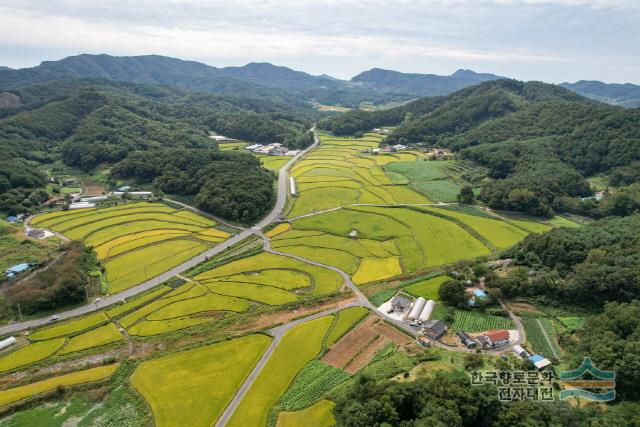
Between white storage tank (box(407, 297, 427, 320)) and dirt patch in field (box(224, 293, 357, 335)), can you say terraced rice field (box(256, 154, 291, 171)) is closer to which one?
dirt patch in field (box(224, 293, 357, 335))

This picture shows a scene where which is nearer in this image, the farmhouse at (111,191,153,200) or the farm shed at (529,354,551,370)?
the farm shed at (529,354,551,370)

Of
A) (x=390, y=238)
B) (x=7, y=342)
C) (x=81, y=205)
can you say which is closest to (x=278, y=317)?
(x=7, y=342)

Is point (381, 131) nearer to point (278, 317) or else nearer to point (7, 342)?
point (278, 317)

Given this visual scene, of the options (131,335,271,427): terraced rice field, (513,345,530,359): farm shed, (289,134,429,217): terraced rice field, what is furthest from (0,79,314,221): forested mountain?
(513,345,530,359): farm shed

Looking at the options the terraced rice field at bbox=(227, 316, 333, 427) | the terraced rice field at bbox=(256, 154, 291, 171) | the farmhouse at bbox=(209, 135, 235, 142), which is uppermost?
the farmhouse at bbox=(209, 135, 235, 142)

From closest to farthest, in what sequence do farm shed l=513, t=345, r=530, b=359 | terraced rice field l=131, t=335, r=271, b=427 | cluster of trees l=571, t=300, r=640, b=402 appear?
terraced rice field l=131, t=335, r=271, b=427, cluster of trees l=571, t=300, r=640, b=402, farm shed l=513, t=345, r=530, b=359
